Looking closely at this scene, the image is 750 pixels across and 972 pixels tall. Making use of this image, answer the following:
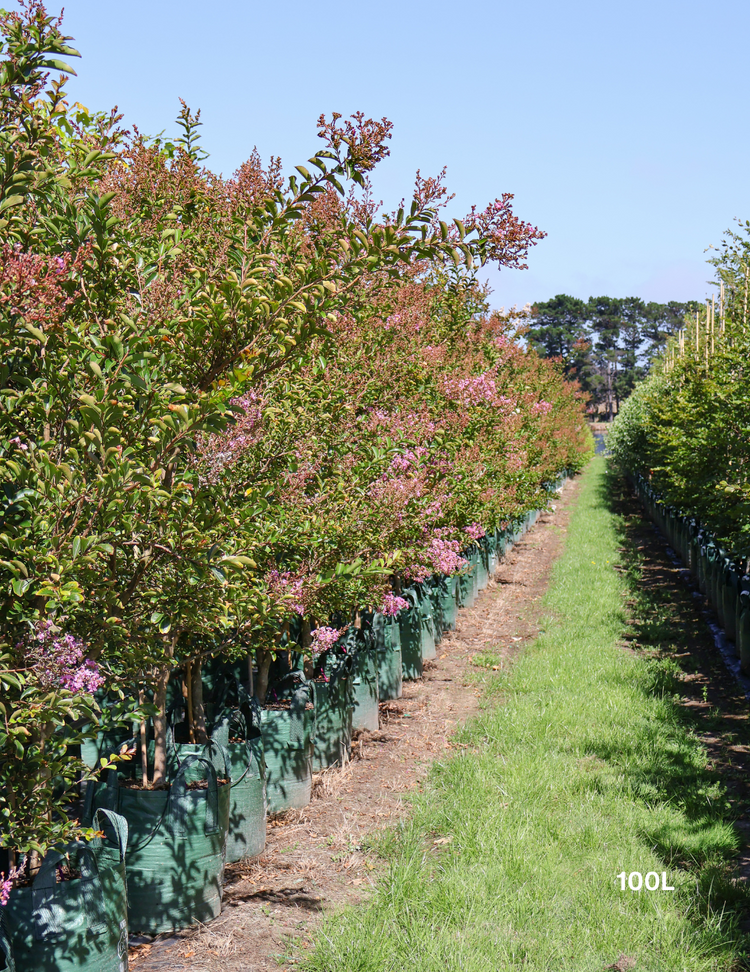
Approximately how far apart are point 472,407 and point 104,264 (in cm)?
607

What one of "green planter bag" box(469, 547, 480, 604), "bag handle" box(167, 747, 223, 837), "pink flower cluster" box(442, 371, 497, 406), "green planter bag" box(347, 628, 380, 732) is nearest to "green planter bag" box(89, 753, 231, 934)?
"bag handle" box(167, 747, 223, 837)

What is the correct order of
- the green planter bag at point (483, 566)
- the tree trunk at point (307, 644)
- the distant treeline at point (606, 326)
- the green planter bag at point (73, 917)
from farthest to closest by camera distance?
the distant treeline at point (606, 326) → the green planter bag at point (483, 566) → the tree trunk at point (307, 644) → the green planter bag at point (73, 917)

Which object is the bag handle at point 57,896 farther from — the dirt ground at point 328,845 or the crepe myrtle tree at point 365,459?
the crepe myrtle tree at point 365,459

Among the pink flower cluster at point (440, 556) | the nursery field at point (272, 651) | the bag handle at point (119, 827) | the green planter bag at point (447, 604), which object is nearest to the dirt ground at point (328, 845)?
the nursery field at point (272, 651)

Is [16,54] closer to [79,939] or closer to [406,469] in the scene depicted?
[79,939]

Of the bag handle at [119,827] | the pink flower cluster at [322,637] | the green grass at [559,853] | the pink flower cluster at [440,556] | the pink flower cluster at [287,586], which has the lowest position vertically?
the green grass at [559,853]

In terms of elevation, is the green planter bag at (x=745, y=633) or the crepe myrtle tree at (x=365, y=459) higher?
the crepe myrtle tree at (x=365, y=459)

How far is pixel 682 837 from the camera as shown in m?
4.43

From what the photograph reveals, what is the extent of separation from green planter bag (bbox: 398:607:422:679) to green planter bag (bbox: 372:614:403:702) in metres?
0.50

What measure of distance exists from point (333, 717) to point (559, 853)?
1.90 m

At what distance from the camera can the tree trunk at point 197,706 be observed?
4305mm

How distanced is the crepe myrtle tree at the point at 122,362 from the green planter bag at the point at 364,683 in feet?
9.95

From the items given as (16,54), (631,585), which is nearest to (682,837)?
(16,54)

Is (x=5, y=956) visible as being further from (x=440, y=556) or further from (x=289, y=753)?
(x=440, y=556)
